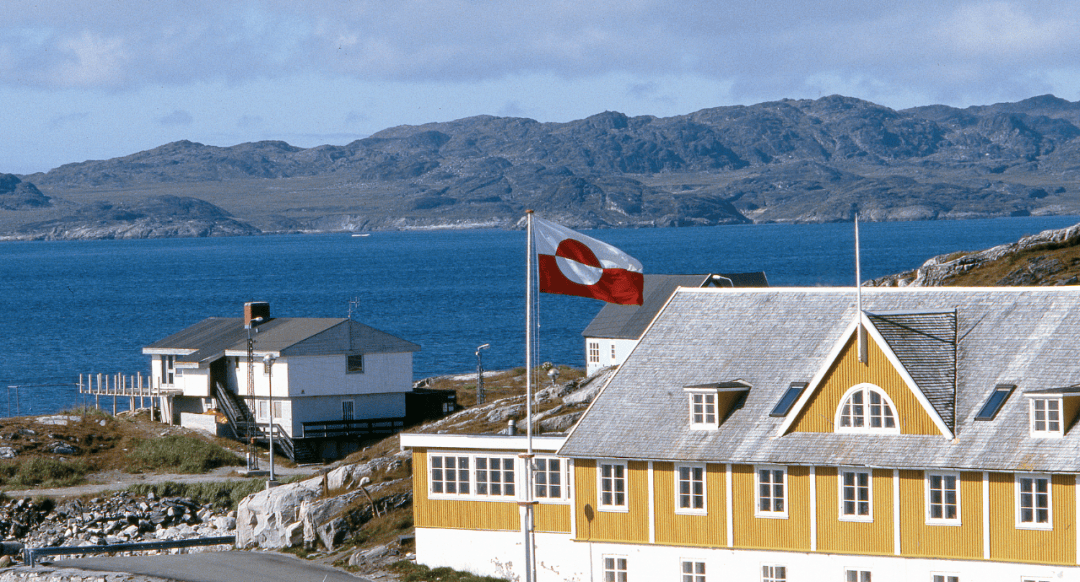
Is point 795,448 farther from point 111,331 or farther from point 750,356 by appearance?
point 111,331

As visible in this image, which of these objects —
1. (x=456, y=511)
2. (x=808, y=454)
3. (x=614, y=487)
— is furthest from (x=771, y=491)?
(x=456, y=511)

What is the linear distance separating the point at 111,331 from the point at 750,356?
136 m

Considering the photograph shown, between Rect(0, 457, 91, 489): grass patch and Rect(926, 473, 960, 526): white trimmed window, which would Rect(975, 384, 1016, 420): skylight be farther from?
Rect(0, 457, 91, 489): grass patch

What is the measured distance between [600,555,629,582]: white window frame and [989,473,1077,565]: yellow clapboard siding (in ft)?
30.8

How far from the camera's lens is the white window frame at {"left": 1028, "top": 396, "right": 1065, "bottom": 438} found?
31.8 meters

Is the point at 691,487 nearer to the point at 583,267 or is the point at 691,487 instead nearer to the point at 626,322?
the point at 583,267

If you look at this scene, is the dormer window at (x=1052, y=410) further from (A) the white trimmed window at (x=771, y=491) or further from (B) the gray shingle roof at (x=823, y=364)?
(A) the white trimmed window at (x=771, y=491)

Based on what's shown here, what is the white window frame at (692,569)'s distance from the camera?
3594 centimetres

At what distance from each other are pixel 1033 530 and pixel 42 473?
1700 inches

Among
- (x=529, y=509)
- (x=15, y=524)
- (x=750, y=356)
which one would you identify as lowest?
(x=15, y=524)

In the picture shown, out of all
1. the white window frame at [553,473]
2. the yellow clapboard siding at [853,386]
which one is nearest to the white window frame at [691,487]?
the yellow clapboard siding at [853,386]

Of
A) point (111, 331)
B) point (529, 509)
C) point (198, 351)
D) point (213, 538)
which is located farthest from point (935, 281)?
point (111, 331)

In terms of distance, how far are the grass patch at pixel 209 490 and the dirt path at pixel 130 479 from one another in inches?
42.2

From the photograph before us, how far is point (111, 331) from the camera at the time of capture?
161750 millimetres
